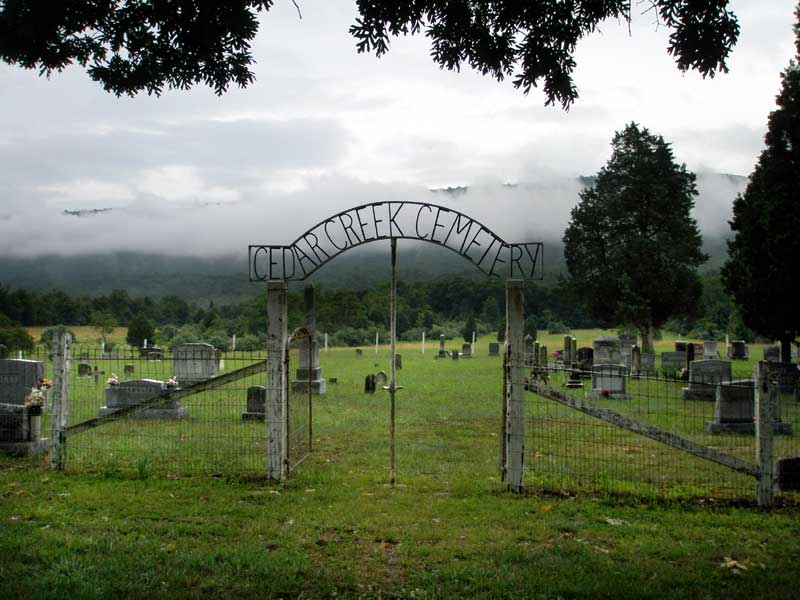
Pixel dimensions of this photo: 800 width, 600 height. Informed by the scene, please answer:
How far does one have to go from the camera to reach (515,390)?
907 centimetres

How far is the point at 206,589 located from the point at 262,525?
5.81ft

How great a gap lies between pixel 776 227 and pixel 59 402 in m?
22.8

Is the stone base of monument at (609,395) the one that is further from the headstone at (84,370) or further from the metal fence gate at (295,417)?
the headstone at (84,370)

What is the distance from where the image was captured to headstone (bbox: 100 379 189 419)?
16484 millimetres

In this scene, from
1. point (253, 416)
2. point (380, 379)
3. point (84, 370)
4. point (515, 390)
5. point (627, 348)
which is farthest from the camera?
point (627, 348)

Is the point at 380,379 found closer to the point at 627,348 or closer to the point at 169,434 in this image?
the point at 169,434

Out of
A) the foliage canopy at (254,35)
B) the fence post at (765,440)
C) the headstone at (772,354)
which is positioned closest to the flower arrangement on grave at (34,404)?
the foliage canopy at (254,35)

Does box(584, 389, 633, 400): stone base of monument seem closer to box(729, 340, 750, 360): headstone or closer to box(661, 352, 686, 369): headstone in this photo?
box(661, 352, 686, 369): headstone

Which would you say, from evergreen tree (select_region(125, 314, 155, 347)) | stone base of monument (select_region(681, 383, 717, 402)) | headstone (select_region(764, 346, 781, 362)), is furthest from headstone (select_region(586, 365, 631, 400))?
evergreen tree (select_region(125, 314, 155, 347))

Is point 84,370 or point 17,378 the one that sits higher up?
point 17,378

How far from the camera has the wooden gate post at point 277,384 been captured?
31.4 ft

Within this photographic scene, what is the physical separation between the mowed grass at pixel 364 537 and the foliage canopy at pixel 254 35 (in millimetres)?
4294

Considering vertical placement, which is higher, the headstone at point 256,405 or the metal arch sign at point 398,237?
the metal arch sign at point 398,237

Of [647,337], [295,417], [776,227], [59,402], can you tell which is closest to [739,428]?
[295,417]
